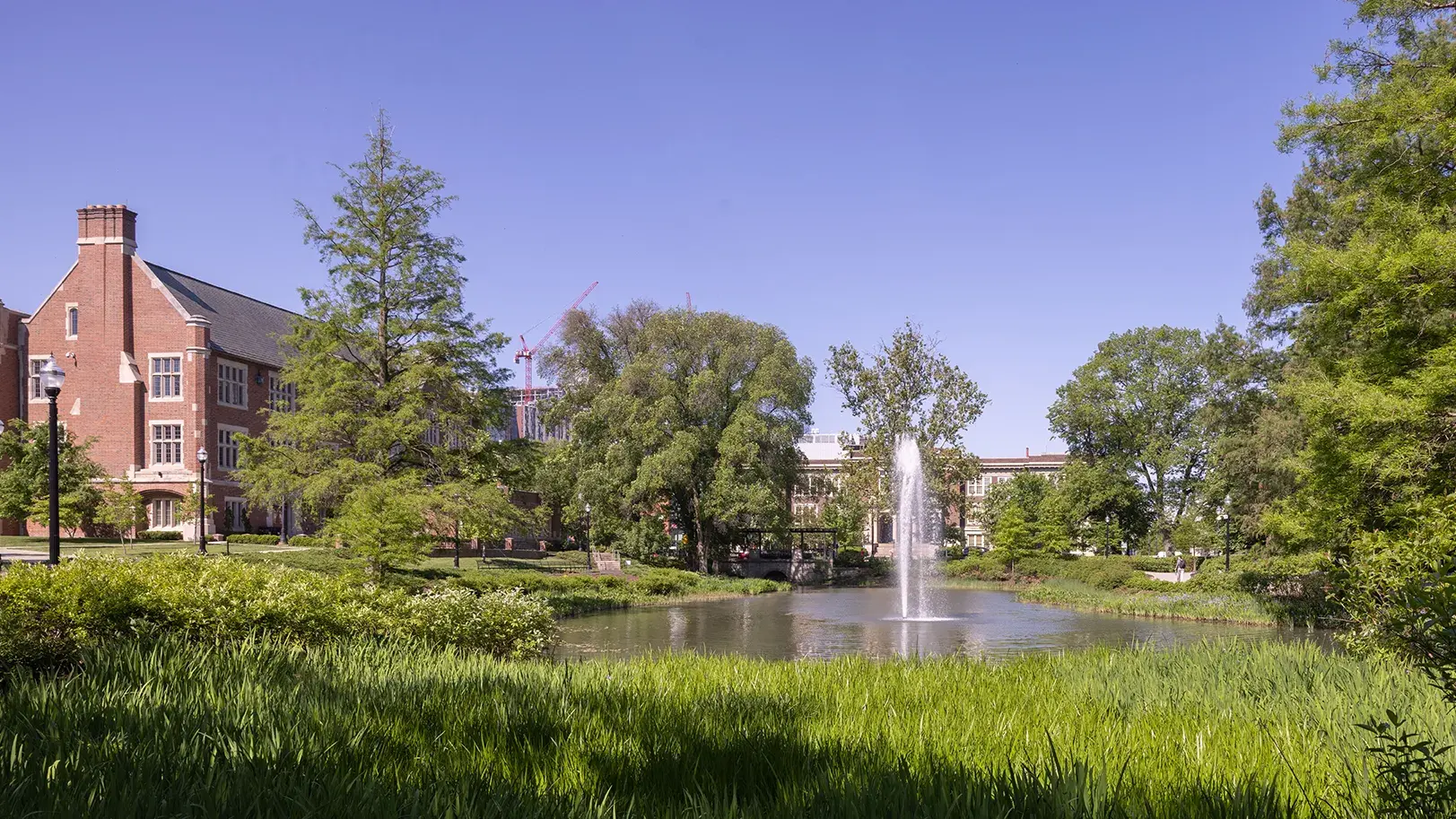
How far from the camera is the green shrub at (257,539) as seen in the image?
4659cm

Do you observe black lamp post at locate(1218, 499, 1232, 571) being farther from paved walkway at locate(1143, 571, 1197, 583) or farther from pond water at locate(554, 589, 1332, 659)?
pond water at locate(554, 589, 1332, 659)

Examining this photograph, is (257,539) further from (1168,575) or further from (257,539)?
(1168,575)

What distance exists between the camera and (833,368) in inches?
2389

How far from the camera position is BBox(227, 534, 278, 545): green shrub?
153 feet

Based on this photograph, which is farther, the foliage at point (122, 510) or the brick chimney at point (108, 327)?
the brick chimney at point (108, 327)

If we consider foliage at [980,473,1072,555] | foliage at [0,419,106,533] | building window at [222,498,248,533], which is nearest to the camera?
foliage at [0,419,106,533]

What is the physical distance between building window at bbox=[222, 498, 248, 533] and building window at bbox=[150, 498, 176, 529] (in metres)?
2.17

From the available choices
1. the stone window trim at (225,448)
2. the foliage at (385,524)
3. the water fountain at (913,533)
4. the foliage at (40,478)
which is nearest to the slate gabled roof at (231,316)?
the stone window trim at (225,448)

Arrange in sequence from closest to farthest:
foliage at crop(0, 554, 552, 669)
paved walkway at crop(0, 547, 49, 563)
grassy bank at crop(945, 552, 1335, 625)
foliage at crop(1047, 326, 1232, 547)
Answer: foliage at crop(0, 554, 552, 669) < grassy bank at crop(945, 552, 1335, 625) < paved walkway at crop(0, 547, 49, 563) < foliage at crop(1047, 326, 1232, 547)

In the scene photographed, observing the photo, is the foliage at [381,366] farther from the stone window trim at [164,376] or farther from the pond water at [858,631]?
the stone window trim at [164,376]

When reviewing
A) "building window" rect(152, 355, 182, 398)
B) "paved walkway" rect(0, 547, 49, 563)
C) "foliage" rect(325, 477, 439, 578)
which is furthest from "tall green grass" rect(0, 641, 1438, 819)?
"building window" rect(152, 355, 182, 398)

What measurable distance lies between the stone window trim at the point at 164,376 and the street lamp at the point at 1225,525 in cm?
4580

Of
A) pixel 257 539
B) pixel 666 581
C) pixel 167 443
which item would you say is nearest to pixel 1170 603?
pixel 666 581

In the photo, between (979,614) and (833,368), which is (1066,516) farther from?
(979,614)
